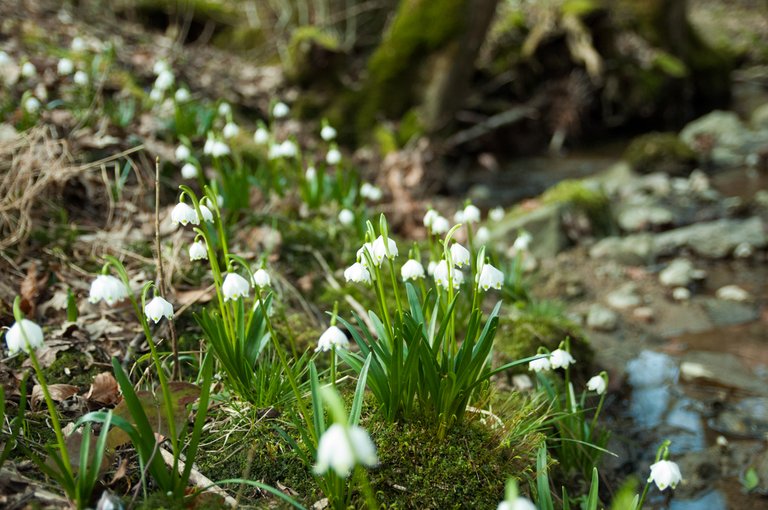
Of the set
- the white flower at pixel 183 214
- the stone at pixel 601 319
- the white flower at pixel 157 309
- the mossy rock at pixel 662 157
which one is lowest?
the mossy rock at pixel 662 157

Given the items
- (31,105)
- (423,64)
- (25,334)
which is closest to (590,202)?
(423,64)

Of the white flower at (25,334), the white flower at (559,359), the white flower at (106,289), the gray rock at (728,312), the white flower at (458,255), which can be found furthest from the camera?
the gray rock at (728,312)

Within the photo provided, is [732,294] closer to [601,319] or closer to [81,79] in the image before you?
[601,319]

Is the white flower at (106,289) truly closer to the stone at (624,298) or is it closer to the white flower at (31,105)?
the white flower at (31,105)

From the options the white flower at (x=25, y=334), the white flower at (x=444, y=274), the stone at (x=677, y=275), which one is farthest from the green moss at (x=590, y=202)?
the white flower at (x=25, y=334)

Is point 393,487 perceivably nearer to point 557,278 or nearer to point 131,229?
point 131,229
